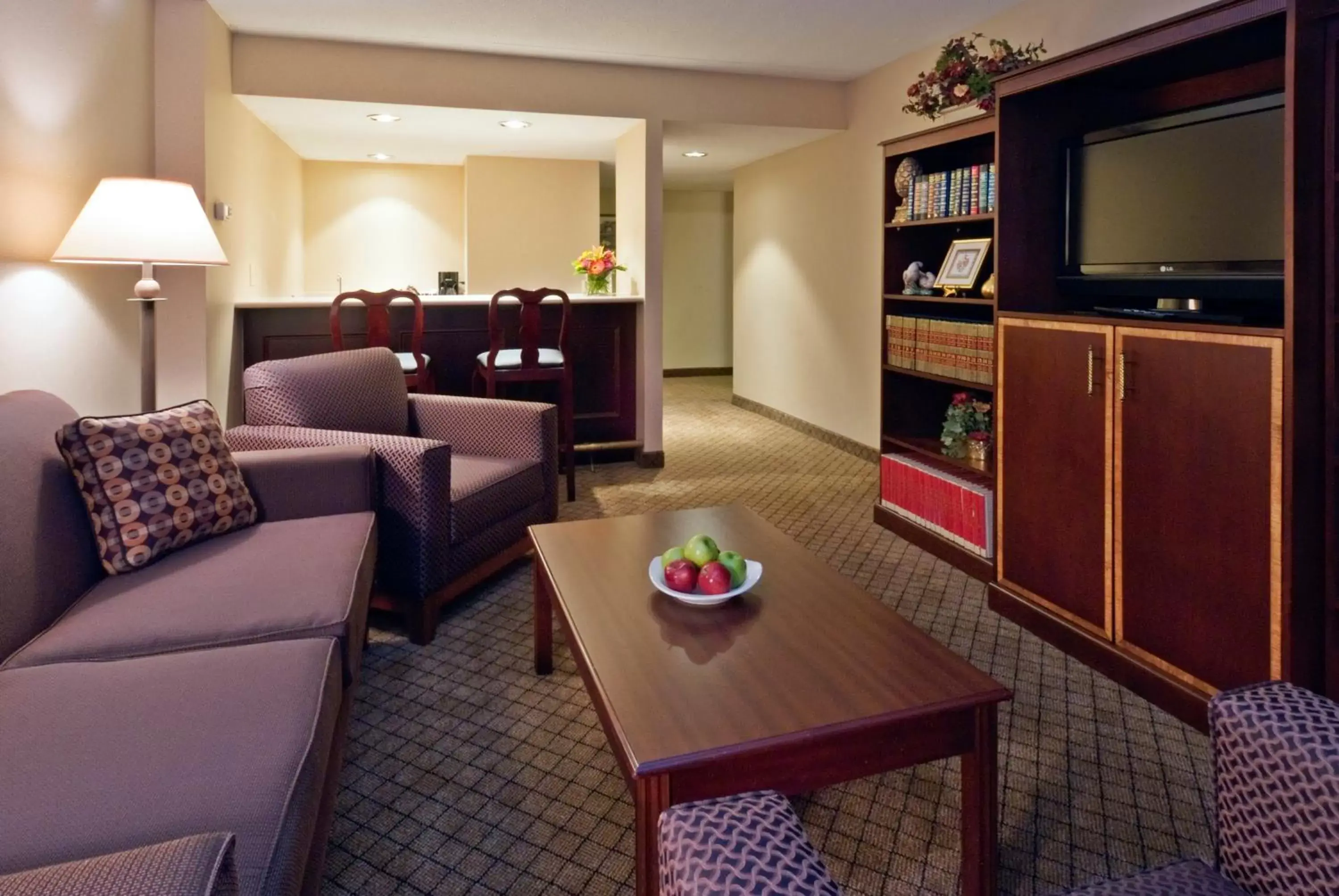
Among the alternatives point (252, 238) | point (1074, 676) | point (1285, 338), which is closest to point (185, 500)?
point (1074, 676)

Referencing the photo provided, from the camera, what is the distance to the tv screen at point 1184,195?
218 centimetres

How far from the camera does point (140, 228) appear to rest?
2.62 metres

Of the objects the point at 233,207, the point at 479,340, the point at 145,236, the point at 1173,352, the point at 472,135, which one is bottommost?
the point at 1173,352

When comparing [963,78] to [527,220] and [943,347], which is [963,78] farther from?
[527,220]

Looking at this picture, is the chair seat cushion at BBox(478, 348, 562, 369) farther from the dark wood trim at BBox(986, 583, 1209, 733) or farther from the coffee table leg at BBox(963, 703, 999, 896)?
the coffee table leg at BBox(963, 703, 999, 896)

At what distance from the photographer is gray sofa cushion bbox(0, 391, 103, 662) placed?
1569 millimetres

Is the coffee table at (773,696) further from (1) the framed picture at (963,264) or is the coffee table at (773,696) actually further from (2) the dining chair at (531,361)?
(2) the dining chair at (531,361)

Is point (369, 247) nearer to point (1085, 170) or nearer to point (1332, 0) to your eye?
point (1085, 170)

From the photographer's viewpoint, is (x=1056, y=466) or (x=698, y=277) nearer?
(x=1056, y=466)

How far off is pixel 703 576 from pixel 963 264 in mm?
2284

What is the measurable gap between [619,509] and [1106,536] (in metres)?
2.30

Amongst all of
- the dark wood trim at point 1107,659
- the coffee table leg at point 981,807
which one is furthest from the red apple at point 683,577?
the dark wood trim at point 1107,659

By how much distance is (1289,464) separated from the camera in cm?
187

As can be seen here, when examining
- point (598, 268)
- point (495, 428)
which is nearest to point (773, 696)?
point (495, 428)
